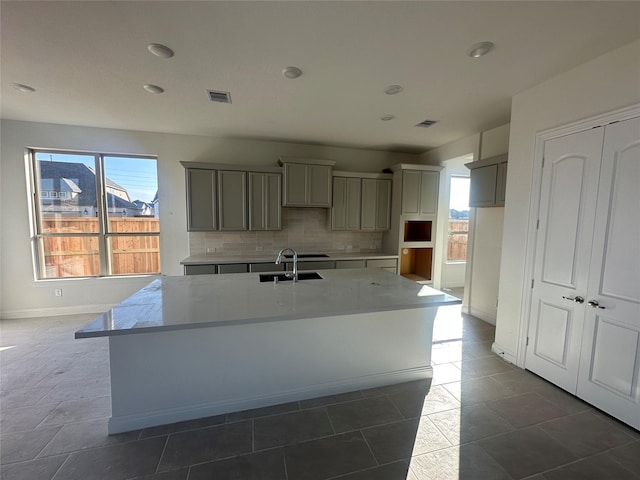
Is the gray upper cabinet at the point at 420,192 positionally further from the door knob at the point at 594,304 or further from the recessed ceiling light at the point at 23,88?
the recessed ceiling light at the point at 23,88

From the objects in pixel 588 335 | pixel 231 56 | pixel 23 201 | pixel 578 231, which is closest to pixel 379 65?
pixel 231 56

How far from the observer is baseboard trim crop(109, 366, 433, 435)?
6.12ft

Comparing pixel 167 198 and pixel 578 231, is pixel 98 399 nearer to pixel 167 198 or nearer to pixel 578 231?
pixel 167 198

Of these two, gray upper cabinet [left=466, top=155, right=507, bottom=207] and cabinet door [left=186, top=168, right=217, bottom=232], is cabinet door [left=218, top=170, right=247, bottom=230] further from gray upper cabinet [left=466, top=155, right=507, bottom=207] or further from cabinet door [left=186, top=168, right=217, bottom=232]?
gray upper cabinet [left=466, top=155, right=507, bottom=207]

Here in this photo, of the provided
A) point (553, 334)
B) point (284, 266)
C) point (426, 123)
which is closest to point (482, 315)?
point (553, 334)

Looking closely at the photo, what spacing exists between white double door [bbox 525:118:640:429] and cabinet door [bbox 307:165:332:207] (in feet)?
9.24

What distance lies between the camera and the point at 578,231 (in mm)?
2229

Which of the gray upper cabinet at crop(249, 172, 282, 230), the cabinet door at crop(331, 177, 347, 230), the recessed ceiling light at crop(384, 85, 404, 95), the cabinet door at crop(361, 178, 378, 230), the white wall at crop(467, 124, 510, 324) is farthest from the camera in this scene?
the cabinet door at crop(361, 178, 378, 230)

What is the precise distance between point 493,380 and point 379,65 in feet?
9.87

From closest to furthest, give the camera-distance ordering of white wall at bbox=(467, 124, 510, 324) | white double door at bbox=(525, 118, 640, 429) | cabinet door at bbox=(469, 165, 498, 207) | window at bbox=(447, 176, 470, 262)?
white double door at bbox=(525, 118, 640, 429) → cabinet door at bbox=(469, 165, 498, 207) → white wall at bbox=(467, 124, 510, 324) → window at bbox=(447, 176, 470, 262)

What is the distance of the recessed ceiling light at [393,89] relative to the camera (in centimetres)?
259

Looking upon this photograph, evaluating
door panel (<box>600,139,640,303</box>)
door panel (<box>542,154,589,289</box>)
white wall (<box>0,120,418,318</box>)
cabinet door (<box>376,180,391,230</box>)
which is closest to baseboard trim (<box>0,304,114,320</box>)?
white wall (<box>0,120,418,318</box>)

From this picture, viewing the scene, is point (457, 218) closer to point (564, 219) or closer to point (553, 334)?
point (564, 219)

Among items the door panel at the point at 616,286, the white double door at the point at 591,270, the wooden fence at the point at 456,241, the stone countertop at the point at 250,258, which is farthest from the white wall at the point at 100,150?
the door panel at the point at 616,286
